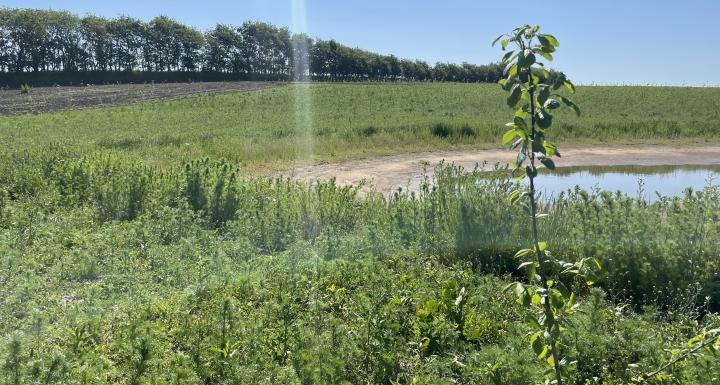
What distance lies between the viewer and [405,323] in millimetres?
4703

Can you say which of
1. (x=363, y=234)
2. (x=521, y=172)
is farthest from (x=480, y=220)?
(x=521, y=172)

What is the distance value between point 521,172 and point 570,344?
6.05 ft

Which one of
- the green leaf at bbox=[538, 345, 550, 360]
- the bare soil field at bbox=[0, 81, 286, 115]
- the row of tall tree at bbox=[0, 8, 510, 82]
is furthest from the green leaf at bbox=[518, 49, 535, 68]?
the row of tall tree at bbox=[0, 8, 510, 82]

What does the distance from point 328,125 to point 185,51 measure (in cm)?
6405

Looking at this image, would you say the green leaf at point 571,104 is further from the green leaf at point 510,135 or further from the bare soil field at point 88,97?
the bare soil field at point 88,97

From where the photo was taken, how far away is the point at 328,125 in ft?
81.7

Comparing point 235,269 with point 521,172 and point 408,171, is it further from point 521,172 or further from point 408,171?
point 408,171

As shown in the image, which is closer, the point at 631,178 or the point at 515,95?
the point at 515,95

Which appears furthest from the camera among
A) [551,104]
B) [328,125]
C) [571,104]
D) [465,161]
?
[328,125]

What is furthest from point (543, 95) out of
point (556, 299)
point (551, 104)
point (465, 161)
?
point (465, 161)

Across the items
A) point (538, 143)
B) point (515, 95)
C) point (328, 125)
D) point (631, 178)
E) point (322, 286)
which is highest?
point (515, 95)

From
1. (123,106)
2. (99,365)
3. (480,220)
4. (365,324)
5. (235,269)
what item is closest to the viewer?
(99,365)

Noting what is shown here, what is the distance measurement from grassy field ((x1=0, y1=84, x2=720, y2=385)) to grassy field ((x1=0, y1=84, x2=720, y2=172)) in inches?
224

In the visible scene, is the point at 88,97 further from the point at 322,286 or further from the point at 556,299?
the point at 556,299
